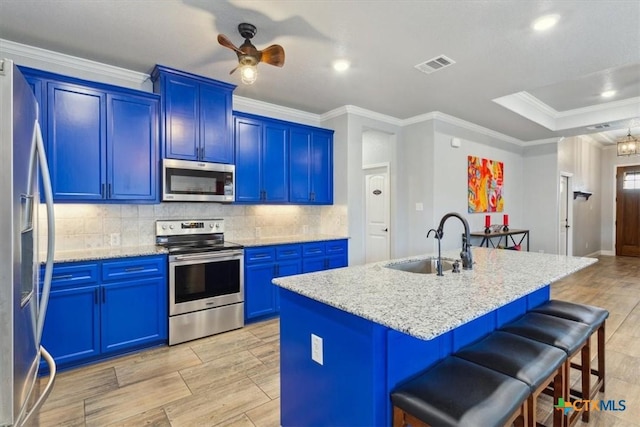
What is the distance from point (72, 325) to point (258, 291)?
166 cm

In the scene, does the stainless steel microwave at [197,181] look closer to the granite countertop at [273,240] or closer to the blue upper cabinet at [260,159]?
the blue upper cabinet at [260,159]

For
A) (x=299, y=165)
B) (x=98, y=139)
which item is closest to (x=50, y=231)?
(x=98, y=139)

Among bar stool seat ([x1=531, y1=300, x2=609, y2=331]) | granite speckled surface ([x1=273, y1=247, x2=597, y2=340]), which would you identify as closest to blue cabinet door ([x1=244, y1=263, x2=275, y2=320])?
granite speckled surface ([x1=273, y1=247, x2=597, y2=340])

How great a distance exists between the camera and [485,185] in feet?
18.9

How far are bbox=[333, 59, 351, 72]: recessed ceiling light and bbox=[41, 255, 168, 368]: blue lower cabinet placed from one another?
7.99 ft

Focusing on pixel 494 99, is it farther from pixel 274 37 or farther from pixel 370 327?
pixel 370 327

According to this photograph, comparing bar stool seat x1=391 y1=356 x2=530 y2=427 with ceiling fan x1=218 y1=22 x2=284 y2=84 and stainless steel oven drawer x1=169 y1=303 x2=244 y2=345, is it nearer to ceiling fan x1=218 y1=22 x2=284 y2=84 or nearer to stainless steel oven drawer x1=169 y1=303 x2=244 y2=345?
ceiling fan x1=218 y1=22 x2=284 y2=84

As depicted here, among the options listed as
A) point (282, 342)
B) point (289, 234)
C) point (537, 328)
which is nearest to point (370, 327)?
point (282, 342)

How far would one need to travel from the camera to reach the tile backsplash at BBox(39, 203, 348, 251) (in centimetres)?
306

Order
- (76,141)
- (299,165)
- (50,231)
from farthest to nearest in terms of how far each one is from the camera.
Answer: (299,165), (76,141), (50,231)

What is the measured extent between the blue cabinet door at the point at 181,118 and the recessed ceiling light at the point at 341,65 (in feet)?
4.71

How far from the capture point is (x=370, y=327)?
1334 millimetres

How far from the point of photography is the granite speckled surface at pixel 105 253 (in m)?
2.64

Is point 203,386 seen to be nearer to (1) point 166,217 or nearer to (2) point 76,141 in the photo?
(1) point 166,217
